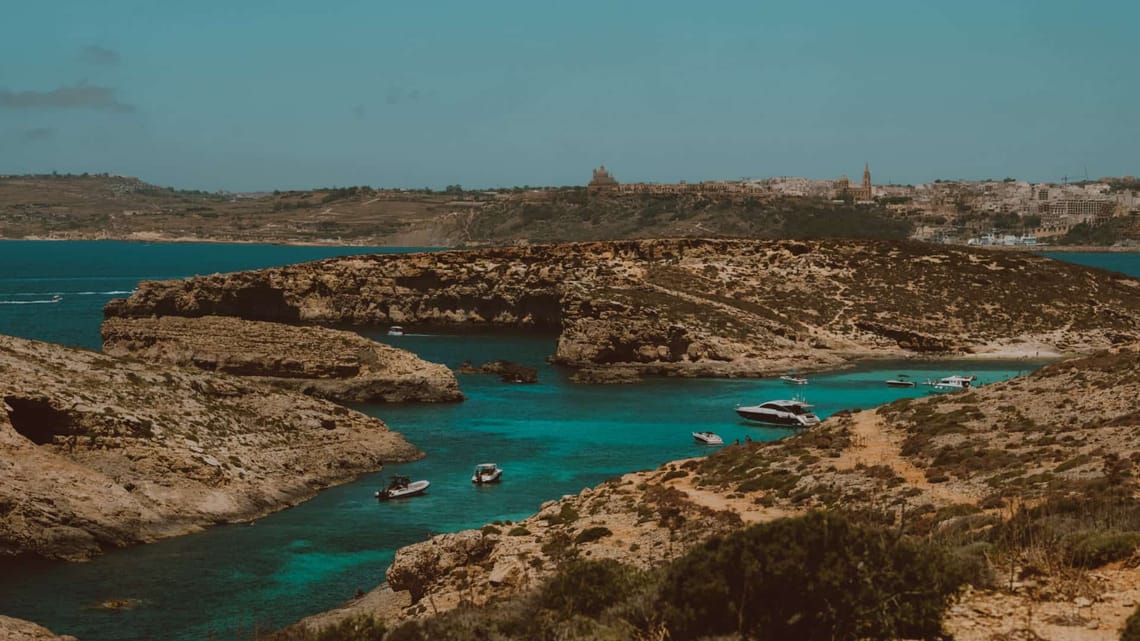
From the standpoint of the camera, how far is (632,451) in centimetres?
4922

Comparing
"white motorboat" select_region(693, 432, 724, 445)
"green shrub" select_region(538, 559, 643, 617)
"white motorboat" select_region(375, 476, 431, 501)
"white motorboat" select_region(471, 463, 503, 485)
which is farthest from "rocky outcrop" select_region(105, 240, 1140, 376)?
"green shrub" select_region(538, 559, 643, 617)

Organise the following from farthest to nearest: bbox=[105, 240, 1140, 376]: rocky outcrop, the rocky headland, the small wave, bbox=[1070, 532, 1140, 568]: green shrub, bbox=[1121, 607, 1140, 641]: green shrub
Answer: the small wave, bbox=[105, 240, 1140, 376]: rocky outcrop, bbox=[1070, 532, 1140, 568]: green shrub, the rocky headland, bbox=[1121, 607, 1140, 641]: green shrub

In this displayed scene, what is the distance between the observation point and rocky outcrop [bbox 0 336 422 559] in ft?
104

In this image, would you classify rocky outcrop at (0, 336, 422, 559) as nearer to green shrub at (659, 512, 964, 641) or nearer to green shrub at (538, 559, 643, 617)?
green shrub at (538, 559, 643, 617)

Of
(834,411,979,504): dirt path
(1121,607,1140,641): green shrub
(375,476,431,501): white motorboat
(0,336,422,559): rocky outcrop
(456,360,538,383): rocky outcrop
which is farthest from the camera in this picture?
(456,360,538,383): rocky outcrop

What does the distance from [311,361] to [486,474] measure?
2091 cm

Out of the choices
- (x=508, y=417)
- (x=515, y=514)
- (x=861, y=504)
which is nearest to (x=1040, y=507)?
(x=861, y=504)

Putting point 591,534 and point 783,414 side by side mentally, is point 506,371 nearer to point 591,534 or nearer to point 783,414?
point 783,414

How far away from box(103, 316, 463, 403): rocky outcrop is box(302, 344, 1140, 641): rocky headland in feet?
91.1

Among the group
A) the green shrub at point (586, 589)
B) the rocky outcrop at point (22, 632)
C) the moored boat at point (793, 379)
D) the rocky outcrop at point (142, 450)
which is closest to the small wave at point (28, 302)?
the moored boat at point (793, 379)

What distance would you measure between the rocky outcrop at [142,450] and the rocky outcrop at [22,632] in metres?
8.38

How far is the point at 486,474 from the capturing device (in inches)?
1658

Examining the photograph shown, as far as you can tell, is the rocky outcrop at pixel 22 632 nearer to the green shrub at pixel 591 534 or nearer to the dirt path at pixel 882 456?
the green shrub at pixel 591 534

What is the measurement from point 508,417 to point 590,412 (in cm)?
431
